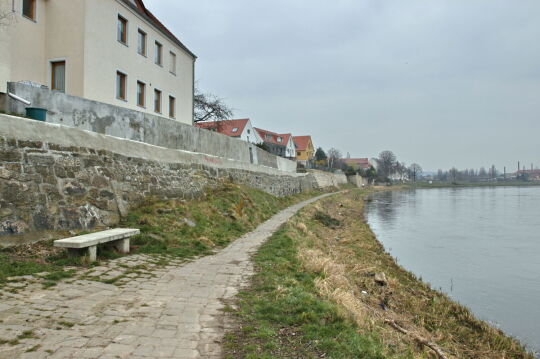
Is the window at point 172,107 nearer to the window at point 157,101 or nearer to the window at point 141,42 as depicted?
the window at point 157,101

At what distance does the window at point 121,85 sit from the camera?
1685 centimetres

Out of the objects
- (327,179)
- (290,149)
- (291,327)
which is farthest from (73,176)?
(290,149)

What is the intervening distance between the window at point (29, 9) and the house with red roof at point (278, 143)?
56.2 meters

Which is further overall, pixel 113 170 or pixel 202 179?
pixel 202 179

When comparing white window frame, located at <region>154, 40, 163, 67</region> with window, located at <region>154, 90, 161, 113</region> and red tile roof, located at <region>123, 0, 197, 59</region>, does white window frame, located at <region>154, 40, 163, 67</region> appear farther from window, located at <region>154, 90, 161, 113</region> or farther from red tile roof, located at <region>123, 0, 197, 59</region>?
window, located at <region>154, 90, 161, 113</region>

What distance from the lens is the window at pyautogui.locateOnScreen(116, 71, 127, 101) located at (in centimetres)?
1685

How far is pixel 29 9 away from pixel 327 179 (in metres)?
42.3

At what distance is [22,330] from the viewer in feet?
11.7

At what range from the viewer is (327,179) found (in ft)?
171

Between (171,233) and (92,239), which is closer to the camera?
(92,239)

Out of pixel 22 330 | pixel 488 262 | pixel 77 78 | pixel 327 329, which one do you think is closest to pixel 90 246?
pixel 22 330

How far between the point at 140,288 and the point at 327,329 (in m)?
2.79

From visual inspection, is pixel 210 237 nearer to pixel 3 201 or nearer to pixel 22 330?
pixel 3 201

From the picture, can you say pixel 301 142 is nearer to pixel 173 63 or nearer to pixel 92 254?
pixel 173 63
